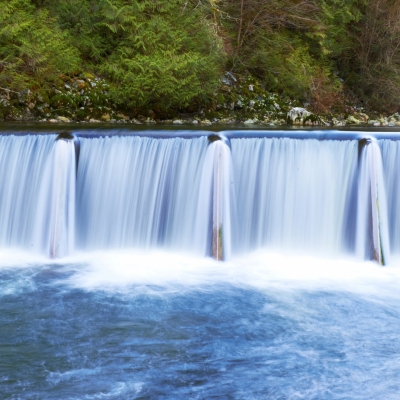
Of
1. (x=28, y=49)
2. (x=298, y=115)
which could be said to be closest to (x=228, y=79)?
(x=298, y=115)

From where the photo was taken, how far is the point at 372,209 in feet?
29.1

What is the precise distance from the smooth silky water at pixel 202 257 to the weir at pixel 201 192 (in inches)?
0.9

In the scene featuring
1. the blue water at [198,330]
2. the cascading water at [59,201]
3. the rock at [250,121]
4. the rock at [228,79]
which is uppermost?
the rock at [228,79]

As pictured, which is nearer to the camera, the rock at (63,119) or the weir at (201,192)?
the weir at (201,192)

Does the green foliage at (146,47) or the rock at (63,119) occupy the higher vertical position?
the green foliage at (146,47)

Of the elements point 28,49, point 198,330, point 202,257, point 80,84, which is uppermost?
point 28,49

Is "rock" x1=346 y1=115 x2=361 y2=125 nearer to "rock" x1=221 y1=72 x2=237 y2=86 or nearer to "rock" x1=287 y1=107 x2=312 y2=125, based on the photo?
"rock" x1=287 y1=107 x2=312 y2=125

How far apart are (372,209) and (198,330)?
392cm

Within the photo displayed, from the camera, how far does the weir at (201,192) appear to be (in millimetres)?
9094

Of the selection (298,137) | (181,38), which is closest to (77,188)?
(298,137)

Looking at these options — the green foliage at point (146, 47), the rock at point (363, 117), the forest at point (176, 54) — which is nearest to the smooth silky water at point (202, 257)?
the forest at point (176, 54)

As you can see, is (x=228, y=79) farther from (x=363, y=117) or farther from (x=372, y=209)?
(x=372, y=209)

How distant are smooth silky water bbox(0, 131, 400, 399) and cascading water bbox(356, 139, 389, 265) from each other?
0.02 meters

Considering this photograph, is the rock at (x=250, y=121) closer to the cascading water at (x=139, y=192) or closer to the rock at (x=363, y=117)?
the rock at (x=363, y=117)
